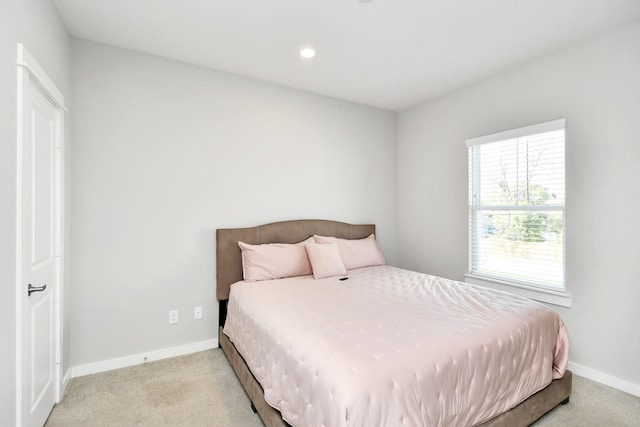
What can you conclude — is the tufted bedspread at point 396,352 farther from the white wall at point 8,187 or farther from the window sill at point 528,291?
the white wall at point 8,187

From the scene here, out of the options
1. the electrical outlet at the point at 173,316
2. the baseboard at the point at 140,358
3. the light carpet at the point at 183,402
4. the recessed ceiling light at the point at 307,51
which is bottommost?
the light carpet at the point at 183,402

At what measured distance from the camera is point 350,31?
93.1 inches

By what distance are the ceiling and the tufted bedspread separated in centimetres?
199

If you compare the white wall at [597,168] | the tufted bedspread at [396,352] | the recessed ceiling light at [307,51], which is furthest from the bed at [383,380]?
→ the recessed ceiling light at [307,51]

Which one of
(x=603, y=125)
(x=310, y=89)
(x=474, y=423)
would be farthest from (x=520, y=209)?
(x=310, y=89)

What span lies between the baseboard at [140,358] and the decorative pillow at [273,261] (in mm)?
742

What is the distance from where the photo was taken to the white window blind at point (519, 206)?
8.85ft

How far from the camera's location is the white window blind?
8.85 ft

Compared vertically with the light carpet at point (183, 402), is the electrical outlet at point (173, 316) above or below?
above

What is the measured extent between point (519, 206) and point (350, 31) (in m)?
→ 2.20

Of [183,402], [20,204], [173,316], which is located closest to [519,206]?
[183,402]

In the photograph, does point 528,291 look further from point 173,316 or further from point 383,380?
point 173,316

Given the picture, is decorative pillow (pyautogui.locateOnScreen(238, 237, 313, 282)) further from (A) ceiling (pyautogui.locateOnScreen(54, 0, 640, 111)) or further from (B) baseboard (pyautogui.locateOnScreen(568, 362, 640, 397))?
(B) baseboard (pyautogui.locateOnScreen(568, 362, 640, 397))

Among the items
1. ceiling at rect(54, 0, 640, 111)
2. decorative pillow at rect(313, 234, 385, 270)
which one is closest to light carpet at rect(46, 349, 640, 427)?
decorative pillow at rect(313, 234, 385, 270)
